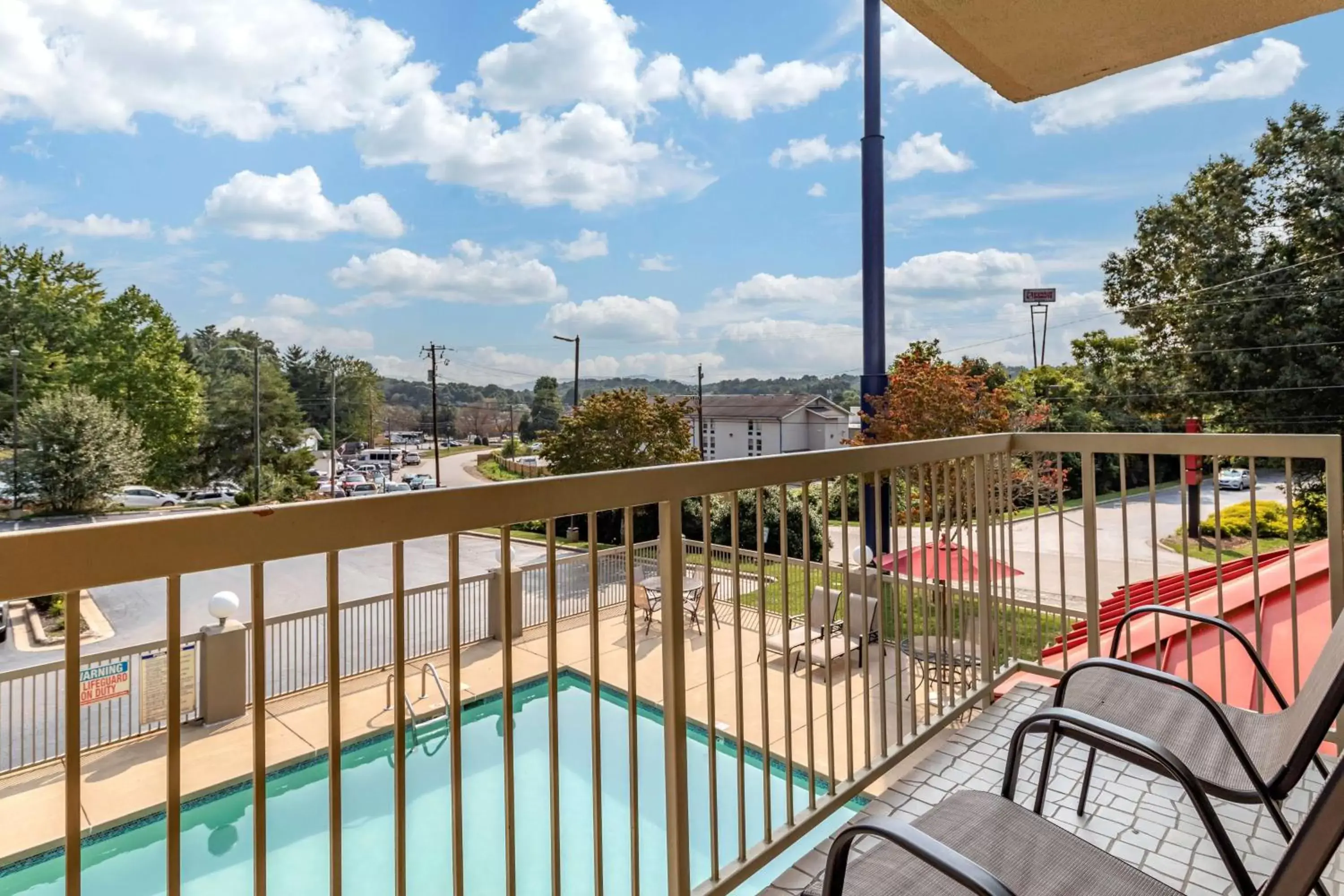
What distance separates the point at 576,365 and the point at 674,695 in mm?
16934

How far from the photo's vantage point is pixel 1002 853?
1007mm

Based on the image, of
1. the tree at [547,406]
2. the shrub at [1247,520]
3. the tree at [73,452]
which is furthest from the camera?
the tree at [547,406]

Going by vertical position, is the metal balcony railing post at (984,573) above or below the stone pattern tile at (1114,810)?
above

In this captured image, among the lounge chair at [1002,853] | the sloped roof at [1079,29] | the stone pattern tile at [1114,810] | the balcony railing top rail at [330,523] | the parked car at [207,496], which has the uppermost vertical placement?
the sloped roof at [1079,29]

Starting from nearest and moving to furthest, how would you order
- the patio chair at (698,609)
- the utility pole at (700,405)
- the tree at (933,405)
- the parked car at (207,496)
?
the patio chair at (698,609) < the tree at (933,405) < the parked car at (207,496) < the utility pole at (700,405)

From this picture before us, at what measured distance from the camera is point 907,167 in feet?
71.5

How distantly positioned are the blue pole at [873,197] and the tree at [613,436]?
18.2ft

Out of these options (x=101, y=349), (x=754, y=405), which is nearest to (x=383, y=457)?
(x=101, y=349)

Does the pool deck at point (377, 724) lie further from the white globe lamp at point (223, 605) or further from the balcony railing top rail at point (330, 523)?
the balcony railing top rail at point (330, 523)

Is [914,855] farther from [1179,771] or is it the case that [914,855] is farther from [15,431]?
[15,431]

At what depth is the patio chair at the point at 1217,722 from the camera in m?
1.10

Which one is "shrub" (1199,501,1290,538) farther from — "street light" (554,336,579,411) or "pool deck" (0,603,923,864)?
"street light" (554,336,579,411)

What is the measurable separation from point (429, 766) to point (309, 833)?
2.61 feet

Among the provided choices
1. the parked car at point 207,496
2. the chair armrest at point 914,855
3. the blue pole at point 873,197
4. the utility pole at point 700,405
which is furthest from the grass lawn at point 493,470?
the chair armrest at point 914,855
